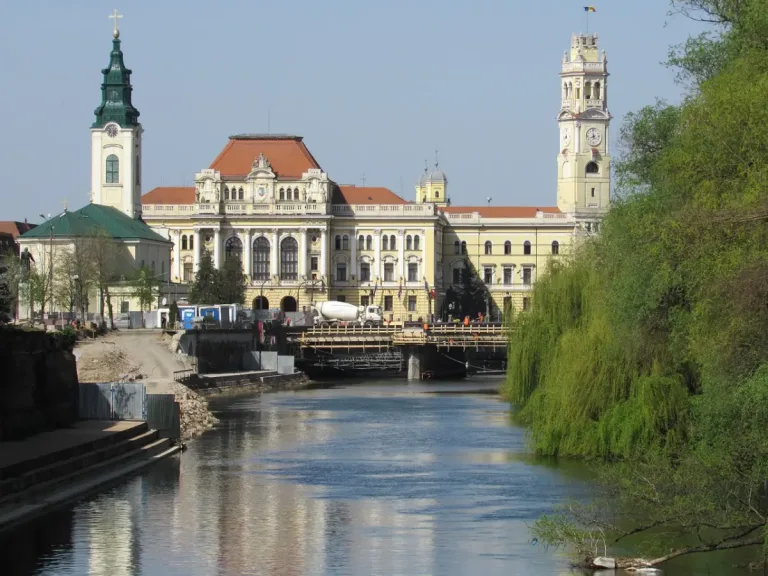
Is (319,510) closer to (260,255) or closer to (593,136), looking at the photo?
(260,255)

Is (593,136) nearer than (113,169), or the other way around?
(113,169)

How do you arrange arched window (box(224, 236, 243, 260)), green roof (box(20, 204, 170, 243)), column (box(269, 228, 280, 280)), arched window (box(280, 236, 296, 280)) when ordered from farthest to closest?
1. arched window (box(280, 236, 296, 280))
2. arched window (box(224, 236, 243, 260))
3. column (box(269, 228, 280, 280))
4. green roof (box(20, 204, 170, 243))

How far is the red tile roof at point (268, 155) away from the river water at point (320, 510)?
295 feet

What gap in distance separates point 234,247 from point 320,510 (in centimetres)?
10919

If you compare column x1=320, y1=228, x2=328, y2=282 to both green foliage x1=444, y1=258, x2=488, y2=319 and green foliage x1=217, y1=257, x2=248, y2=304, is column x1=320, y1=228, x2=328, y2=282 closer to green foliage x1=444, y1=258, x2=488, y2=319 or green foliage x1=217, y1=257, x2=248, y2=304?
green foliage x1=444, y1=258, x2=488, y2=319

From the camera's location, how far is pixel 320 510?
37.3 metres

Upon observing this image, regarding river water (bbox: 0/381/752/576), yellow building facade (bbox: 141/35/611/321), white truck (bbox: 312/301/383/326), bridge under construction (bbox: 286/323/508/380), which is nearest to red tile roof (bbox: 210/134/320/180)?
yellow building facade (bbox: 141/35/611/321)

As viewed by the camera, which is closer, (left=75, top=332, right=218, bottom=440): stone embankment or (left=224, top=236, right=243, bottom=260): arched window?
(left=75, top=332, right=218, bottom=440): stone embankment

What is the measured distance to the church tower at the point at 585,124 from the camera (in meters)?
158

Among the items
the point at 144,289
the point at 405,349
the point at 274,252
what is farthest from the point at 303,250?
the point at 405,349

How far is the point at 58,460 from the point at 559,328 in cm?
2075

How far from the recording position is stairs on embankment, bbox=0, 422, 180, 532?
34.9m

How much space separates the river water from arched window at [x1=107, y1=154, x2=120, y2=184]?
262 feet

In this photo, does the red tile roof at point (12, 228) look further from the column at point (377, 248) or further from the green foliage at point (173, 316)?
the green foliage at point (173, 316)
